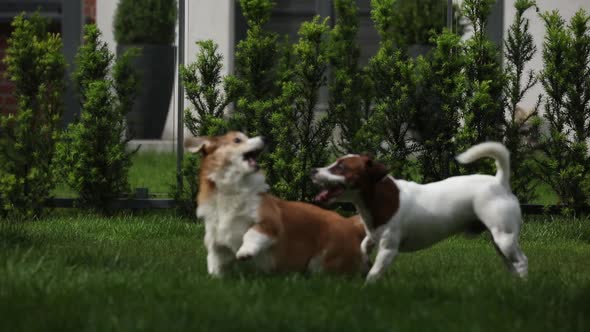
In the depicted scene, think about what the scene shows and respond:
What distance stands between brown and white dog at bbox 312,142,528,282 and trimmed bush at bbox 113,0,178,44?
23.6ft

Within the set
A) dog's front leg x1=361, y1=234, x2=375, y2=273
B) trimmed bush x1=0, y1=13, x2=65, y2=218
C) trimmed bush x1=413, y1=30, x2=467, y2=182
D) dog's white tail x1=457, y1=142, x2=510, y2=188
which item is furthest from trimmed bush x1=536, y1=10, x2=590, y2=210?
trimmed bush x1=0, y1=13, x2=65, y2=218

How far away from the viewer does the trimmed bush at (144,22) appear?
13297 mm

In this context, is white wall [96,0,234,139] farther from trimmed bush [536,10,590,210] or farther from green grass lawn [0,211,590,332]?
green grass lawn [0,211,590,332]

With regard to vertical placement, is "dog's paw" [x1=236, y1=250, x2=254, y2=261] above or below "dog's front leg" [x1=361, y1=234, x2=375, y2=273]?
above

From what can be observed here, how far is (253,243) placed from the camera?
5785 millimetres

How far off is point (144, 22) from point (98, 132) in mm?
3401

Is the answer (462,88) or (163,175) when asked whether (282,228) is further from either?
(163,175)

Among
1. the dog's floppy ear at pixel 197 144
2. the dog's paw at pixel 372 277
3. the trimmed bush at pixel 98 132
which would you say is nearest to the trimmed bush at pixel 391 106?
the trimmed bush at pixel 98 132

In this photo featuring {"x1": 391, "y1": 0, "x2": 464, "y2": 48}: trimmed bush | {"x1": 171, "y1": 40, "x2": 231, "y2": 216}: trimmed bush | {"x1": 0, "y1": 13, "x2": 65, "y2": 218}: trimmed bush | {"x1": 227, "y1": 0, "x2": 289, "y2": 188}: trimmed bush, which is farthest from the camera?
{"x1": 391, "y1": 0, "x2": 464, "y2": 48}: trimmed bush

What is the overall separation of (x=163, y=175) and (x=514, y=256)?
6875 mm

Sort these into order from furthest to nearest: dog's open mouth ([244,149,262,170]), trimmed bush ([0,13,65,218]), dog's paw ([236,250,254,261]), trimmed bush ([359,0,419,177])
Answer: trimmed bush ([0,13,65,218]) → trimmed bush ([359,0,419,177]) → dog's open mouth ([244,149,262,170]) → dog's paw ([236,250,254,261])

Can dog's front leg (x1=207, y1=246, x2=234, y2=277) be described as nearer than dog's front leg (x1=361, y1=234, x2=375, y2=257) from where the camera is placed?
Yes

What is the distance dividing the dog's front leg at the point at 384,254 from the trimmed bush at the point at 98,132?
4727 millimetres

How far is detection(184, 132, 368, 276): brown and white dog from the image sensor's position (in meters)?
5.91
